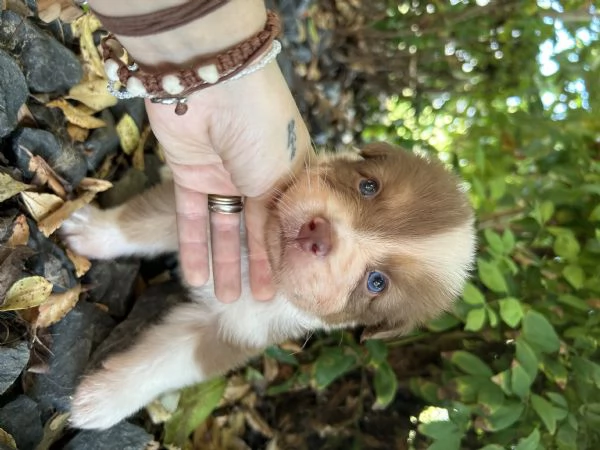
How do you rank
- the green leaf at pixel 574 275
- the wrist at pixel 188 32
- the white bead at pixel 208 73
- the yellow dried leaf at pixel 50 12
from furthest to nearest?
the green leaf at pixel 574 275 < the yellow dried leaf at pixel 50 12 < the white bead at pixel 208 73 < the wrist at pixel 188 32

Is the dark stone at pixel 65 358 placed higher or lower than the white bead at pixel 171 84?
lower

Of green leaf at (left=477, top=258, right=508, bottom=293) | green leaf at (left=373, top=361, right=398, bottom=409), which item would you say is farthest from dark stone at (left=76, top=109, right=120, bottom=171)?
green leaf at (left=477, top=258, right=508, bottom=293)

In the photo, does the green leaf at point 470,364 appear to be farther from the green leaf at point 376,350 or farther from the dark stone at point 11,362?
the dark stone at point 11,362

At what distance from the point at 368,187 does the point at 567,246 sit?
102 centimetres

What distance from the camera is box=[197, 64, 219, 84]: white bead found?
67.8 inches

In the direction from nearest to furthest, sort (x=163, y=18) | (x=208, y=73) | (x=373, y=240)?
(x=163, y=18), (x=208, y=73), (x=373, y=240)

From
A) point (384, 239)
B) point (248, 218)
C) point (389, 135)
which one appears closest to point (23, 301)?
point (248, 218)

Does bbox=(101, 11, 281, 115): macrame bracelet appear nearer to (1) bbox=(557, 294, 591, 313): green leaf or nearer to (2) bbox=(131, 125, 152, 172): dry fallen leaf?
(2) bbox=(131, 125, 152, 172): dry fallen leaf

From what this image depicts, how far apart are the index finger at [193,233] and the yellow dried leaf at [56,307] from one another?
452 mm

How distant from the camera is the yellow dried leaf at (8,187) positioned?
80.3 inches

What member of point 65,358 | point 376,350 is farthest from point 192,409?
point 376,350

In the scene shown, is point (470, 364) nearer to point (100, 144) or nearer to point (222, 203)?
point (222, 203)

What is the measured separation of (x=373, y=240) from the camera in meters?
2.19

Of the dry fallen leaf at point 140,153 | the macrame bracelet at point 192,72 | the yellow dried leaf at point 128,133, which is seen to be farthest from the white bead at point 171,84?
the dry fallen leaf at point 140,153
